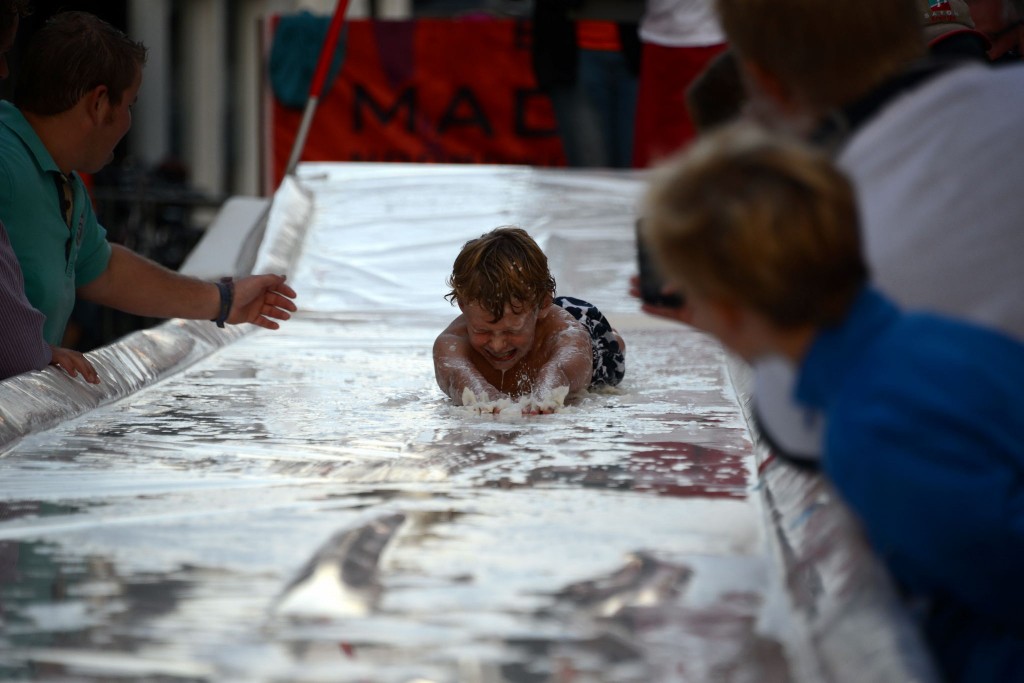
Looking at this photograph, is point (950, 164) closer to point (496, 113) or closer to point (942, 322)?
point (942, 322)

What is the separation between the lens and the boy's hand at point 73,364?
2.28 m

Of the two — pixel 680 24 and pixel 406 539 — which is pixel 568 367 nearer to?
pixel 406 539

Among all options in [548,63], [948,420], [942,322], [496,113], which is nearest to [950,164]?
[942,322]

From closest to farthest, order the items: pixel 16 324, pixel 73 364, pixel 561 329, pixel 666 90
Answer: pixel 16 324, pixel 73 364, pixel 561 329, pixel 666 90

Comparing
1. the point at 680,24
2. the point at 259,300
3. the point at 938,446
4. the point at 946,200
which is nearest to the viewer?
the point at 938,446

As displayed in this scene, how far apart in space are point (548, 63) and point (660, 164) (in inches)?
169

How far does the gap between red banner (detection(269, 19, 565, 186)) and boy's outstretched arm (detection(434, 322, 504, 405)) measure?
439 cm

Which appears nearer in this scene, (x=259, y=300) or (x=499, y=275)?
(x=499, y=275)

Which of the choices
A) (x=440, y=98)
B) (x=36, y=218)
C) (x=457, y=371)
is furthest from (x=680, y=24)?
(x=36, y=218)

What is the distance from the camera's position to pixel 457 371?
237 centimetres

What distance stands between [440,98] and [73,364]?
4750 millimetres

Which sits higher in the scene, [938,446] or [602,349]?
[938,446]

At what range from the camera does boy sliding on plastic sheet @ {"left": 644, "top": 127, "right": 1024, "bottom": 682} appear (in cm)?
92

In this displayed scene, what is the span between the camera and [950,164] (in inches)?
45.1
